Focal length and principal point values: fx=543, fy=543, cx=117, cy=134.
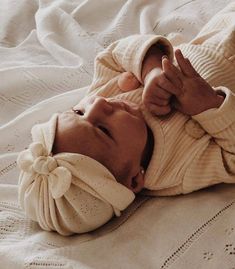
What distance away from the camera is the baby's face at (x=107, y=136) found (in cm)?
94

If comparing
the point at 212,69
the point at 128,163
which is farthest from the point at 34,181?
the point at 212,69

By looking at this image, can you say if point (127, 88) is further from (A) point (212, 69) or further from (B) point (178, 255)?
(B) point (178, 255)

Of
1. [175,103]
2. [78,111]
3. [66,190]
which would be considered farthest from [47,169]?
[175,103]

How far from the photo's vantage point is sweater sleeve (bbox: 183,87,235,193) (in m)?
0.97

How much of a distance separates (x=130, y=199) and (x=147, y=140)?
134 mm

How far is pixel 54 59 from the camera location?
4.88 feet

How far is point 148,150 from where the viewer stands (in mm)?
1045

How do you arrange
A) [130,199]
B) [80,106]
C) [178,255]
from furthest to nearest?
[80,106], [130,199], [178,255]

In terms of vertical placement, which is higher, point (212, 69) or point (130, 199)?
point (212, 69)

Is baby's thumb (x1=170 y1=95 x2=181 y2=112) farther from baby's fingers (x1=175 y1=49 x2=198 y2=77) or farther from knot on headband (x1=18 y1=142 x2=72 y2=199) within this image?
knot on headband (x1=18 y1=142 x2=72 y2=199)

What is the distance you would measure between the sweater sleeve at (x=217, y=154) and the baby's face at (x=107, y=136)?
4.0 inches

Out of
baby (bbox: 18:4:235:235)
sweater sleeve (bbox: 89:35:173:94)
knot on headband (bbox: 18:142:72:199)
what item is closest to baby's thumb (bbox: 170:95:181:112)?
baby (bbox: 18:4:235:235)

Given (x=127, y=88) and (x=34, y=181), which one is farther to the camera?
(x=127, y=88)

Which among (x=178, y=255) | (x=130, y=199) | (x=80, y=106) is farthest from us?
(x=80, y=106)
